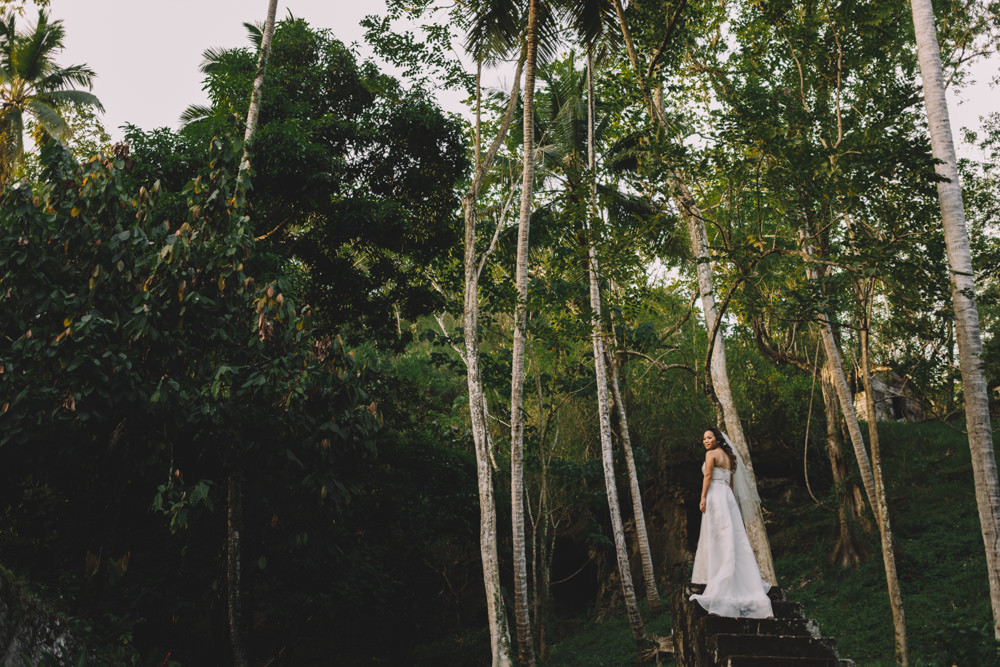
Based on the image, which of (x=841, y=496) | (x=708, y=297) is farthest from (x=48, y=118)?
(x=841, y=496)

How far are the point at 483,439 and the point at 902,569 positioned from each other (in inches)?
307

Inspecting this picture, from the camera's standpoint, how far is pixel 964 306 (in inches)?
294

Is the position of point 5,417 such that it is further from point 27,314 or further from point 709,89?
point 709,89

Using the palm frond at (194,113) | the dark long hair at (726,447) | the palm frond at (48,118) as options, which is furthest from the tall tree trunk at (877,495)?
the palm frond at (48,118)

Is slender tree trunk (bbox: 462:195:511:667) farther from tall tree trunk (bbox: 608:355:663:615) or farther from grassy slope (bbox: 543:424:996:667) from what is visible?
grassy slope (bbox: 543:424:996:667)

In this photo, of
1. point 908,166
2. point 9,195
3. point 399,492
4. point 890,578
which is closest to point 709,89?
point 908,166

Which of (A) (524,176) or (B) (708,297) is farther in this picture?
(A) (524,176)

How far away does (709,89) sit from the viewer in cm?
1237

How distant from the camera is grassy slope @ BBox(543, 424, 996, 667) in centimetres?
1055

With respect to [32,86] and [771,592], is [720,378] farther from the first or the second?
[32,86]

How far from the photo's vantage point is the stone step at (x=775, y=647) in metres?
5.16

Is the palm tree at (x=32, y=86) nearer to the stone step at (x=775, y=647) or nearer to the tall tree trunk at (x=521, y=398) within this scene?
the tall tree trunk at (x=521, y=398)

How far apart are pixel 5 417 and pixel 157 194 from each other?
238 cm

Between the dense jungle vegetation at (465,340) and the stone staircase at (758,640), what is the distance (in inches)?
39.2
